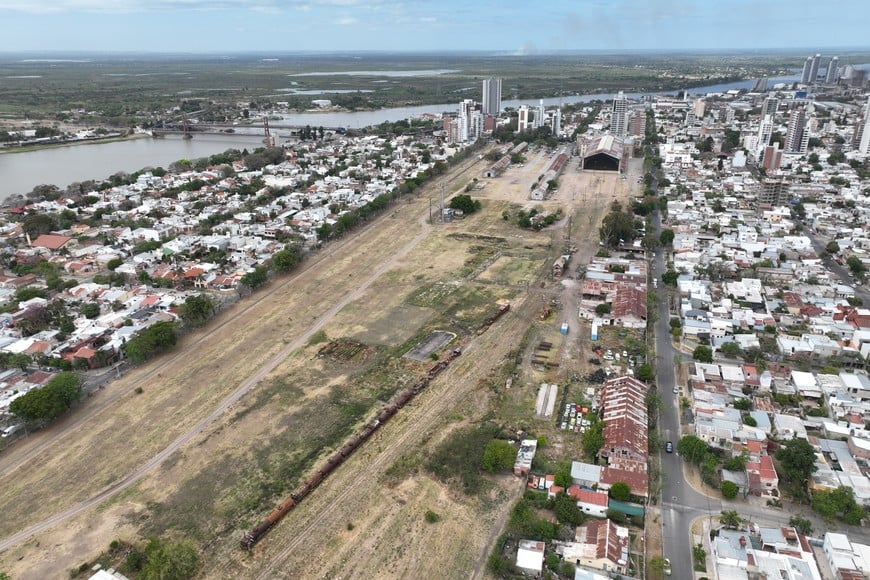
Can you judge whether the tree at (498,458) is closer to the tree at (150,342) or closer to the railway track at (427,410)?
the railway track at (427,410)

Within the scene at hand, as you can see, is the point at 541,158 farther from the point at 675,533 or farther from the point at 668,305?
the point at 675,533

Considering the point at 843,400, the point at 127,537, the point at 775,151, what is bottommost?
the point at 127,537

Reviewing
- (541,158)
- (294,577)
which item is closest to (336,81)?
(541,158)

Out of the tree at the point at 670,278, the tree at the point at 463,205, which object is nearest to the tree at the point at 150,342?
the tree at the point at 670,278

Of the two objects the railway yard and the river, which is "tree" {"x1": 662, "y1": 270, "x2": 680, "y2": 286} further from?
the river

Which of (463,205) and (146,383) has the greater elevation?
(463,205)

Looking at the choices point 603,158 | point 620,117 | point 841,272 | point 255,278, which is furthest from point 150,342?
point 620,117

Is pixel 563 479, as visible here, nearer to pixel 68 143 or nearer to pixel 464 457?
pixel 464 457
